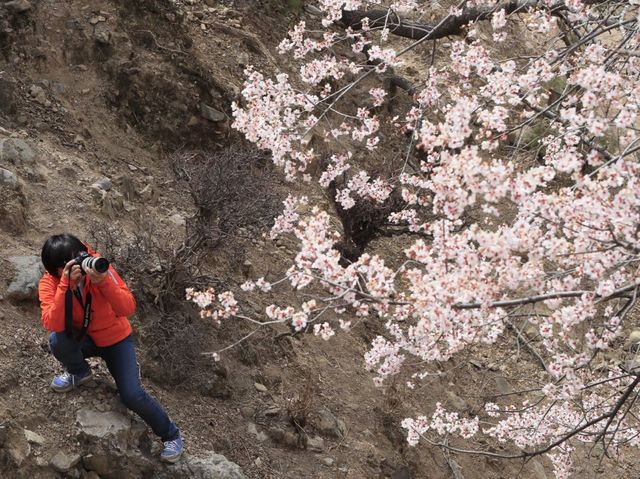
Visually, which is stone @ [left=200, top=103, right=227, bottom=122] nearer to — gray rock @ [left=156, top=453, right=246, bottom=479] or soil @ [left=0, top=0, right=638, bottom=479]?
soil @ [left=0, top=0, right=638, bottom=479]

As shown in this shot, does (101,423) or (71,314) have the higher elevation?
(71,314)

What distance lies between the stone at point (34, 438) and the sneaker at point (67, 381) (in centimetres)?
31

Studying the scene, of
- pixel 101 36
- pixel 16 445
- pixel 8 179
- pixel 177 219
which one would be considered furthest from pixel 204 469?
pixel 101 36

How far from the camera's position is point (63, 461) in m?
4.14

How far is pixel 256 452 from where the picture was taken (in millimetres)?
5289

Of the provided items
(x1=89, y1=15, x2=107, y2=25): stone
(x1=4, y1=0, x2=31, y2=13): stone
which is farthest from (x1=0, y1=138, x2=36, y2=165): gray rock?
(x1=89, y1=15, x2=107, y2=25): stone

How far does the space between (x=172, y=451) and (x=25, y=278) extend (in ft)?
5.16

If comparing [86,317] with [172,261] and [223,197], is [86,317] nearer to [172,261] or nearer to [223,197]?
[172,261]

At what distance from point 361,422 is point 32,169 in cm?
349

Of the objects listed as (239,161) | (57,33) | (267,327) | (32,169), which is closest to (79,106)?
(57,33)

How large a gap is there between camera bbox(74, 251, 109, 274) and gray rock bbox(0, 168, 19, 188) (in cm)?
192

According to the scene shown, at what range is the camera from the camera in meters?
3.83

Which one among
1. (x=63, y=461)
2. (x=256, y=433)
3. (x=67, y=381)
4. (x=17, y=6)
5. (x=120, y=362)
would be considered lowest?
(x=256, y=433)

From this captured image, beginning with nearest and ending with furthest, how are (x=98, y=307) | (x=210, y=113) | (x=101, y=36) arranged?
1. (x=98, y=307)
2. (x=101, y=36)
3. (x=210, y=113)
